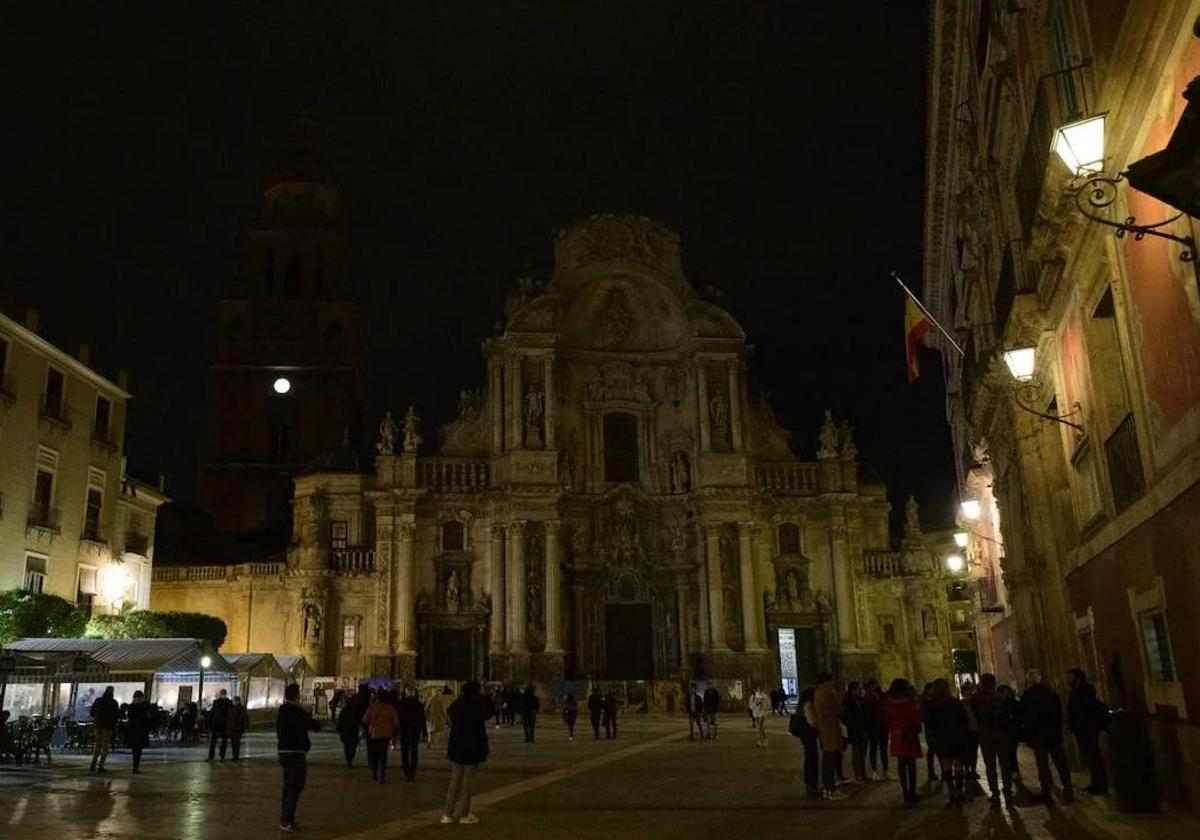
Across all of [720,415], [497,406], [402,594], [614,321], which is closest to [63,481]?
[402,594]

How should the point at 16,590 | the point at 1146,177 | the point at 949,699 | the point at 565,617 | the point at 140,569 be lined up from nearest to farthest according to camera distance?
the point at 1146,177 < the point at 949,699 < the point at 16,590 < the point at 140,569 < the point at 565,617

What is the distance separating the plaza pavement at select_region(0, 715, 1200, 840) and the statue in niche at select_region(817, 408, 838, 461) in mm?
24175

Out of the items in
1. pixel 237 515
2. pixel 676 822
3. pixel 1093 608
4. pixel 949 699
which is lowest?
pixel 676 822

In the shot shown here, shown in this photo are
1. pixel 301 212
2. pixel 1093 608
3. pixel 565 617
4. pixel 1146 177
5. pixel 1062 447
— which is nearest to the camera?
pixel 1146 177

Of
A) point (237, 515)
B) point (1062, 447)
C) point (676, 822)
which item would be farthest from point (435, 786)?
point (237, 515)

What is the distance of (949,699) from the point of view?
13.6 m

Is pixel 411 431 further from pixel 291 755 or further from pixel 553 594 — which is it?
pixel 291 755

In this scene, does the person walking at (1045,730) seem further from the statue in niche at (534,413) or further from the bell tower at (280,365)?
the bell tower at (280,365)

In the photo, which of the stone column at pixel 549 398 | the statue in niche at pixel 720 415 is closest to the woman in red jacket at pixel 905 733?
the stone column at pixel 549 398

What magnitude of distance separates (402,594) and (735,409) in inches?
626

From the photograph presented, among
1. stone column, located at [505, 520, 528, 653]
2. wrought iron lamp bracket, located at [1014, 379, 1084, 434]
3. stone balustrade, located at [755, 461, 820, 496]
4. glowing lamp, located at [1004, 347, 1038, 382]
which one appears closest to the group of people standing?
wrought iron lamp bracket, located at [1014, 379, 1084, 434]

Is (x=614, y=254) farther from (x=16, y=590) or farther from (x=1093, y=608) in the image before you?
(x=1093, y=608)

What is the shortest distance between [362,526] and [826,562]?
65.5 ft

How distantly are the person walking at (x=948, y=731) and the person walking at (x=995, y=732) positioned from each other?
1.47 feet
